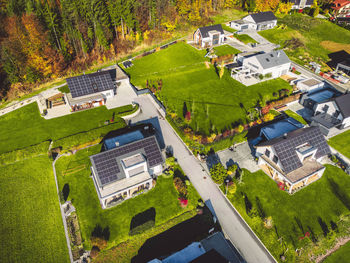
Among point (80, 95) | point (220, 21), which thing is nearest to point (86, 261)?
point (80, 95)

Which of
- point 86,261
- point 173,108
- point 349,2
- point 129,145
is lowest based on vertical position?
point 86,261

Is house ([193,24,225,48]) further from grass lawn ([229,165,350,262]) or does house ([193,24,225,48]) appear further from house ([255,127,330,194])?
grass lawn ([229,165,350,262])

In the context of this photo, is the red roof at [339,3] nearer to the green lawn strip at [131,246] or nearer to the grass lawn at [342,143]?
the grass lawn at [342,143]

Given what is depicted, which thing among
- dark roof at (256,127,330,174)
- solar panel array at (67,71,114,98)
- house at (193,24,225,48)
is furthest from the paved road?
house at (193,24,225,48)

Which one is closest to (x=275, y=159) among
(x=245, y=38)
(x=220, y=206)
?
(x=220, y=206)

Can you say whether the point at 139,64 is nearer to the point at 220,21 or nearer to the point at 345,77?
the point at 220,21

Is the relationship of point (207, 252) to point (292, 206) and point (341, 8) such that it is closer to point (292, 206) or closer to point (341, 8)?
point (292, 206)
